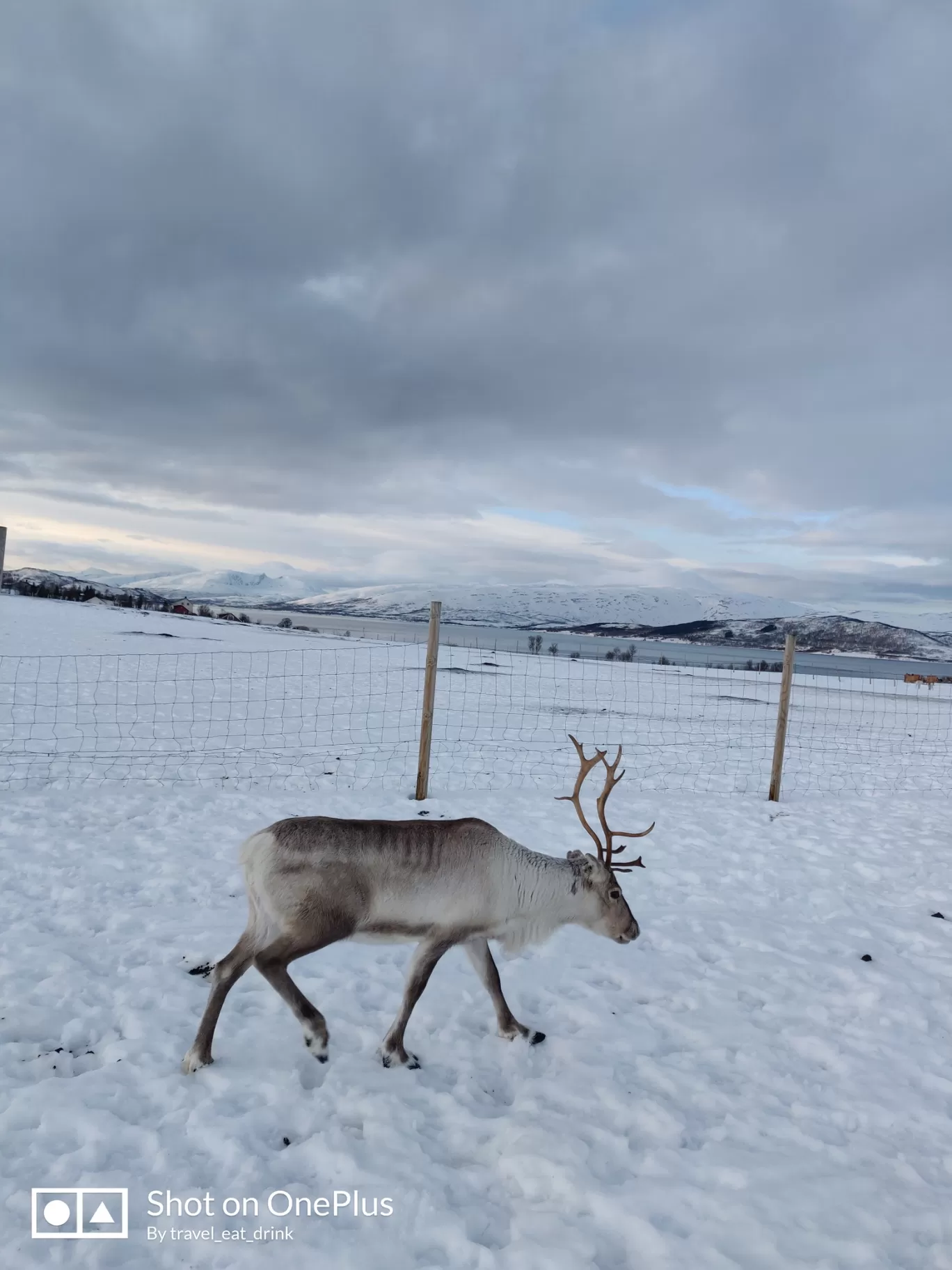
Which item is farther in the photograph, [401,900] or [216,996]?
[401,900]

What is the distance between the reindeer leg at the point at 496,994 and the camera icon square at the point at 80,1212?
186 centimetres

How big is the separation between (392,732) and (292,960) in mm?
9535

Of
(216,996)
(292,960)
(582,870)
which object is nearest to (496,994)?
(582,870)

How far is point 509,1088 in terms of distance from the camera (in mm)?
3592

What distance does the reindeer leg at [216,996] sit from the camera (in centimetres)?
348

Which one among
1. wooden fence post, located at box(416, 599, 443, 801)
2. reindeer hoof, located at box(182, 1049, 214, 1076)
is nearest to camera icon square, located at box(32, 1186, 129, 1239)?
reindeer hoof, located at box(182, 1049, 214, 1076)

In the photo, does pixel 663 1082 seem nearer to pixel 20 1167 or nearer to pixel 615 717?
pixel 20 1167

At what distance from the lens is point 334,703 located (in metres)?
16.0

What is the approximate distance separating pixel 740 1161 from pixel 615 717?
14770 millimetres

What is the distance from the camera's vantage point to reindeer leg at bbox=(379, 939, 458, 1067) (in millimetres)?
3670

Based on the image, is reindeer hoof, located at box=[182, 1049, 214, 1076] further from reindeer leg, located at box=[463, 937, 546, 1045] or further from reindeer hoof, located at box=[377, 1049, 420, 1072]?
reindeer leg, located at box=[463, 937, 546, 1045]

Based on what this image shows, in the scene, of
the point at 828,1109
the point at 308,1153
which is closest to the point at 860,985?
the point at 828,1109

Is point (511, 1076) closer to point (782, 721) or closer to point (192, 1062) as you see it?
point (192, 1062)

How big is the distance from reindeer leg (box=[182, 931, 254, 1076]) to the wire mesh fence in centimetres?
505
